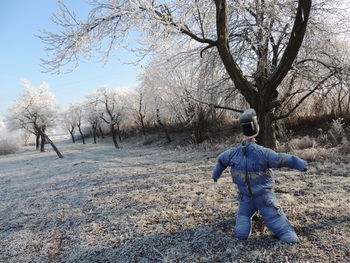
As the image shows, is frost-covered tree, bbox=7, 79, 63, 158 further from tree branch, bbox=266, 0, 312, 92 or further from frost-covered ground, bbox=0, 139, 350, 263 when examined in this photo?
tree branch, bbox=266, 0, 312, 92

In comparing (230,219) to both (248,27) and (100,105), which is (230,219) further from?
(100,105)

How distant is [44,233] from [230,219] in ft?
10.3

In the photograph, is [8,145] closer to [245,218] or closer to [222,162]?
[222,162]

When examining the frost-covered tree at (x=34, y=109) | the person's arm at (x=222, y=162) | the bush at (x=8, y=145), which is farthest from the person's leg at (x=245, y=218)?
the bush at (x=8, y=145)

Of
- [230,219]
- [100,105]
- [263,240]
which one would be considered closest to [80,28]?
[230,219]

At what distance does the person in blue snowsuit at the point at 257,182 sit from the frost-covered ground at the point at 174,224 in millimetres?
165

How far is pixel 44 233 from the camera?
4059mm

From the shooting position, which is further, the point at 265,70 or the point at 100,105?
the point at 100,105

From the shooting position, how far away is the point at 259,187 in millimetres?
2803

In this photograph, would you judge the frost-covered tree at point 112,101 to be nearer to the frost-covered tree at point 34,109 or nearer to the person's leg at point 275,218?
the frost-covered tree at point 34,109

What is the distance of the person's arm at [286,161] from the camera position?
2.58m

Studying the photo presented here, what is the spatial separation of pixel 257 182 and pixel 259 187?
0.20 ft

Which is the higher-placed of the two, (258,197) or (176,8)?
(176,8)

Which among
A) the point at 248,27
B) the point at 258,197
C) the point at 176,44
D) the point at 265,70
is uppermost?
the point at 248,27
